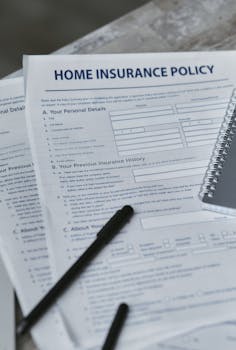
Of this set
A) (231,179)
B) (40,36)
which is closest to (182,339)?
(231,179)

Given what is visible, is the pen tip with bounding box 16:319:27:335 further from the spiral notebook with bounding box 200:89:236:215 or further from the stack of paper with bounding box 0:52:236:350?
the spiral notebook with bounding box 200:89:236:215

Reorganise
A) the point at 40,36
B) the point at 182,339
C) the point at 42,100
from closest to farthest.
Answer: the point at 182,339, the point at 42,100, the point at 40,36

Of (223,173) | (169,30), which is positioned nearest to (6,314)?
(223,173)

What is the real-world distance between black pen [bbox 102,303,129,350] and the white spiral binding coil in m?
0.14

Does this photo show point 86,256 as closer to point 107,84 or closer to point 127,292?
point 127,292

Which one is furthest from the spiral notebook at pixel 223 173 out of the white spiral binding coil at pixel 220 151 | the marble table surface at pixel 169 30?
the marble table surface at pixel 169 30

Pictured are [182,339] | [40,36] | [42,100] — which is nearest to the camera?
[182,339]

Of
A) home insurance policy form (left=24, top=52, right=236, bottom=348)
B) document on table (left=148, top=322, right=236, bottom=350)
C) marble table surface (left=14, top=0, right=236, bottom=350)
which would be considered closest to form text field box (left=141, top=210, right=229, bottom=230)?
home insurance policy form (left=24, top=52, right=236, bottom=348)

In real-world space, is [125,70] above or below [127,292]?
above

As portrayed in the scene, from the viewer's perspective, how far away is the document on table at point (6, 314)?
19.4 inches

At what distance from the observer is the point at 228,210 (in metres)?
0.56

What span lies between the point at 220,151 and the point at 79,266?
0.64 ft

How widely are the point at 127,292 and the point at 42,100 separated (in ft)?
0.75

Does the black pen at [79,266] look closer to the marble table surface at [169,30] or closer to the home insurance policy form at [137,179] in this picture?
the home insurance policy form at [137,179]
